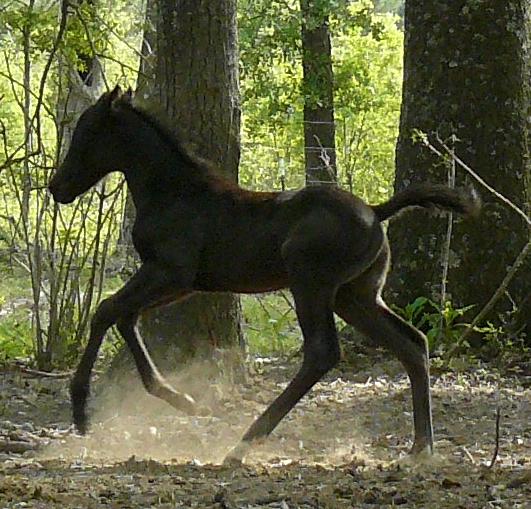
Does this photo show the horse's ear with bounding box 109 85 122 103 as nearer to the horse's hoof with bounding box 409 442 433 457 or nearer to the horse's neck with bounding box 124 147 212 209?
the horse's neck with bounding box 124 147 212 209

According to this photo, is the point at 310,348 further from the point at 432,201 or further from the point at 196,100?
the point at 196,100

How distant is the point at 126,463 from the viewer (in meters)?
5.44

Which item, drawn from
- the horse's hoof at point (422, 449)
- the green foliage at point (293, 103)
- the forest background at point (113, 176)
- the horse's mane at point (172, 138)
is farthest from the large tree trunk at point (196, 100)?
the green foliage at point (293, 103)

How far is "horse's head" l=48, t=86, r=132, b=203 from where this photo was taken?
20.1ft

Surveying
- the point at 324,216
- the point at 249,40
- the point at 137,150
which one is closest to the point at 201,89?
the point at 137,150

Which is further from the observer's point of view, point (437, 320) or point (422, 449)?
point (437, 320)

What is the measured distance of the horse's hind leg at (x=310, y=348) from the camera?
18.3ft

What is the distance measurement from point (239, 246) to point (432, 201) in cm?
102

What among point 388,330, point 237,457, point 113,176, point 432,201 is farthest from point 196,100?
point 113,176

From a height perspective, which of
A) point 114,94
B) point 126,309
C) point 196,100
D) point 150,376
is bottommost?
point 150,376

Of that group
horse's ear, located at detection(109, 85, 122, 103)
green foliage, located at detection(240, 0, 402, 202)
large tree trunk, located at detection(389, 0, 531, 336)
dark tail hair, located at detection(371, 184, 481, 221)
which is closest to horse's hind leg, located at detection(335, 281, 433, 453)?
dark tail hair, located at detection(371, 184, 481, 221)

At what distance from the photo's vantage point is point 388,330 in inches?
234

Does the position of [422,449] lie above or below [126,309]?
below

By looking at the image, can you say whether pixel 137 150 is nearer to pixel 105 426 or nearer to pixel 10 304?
pixel 105 426
